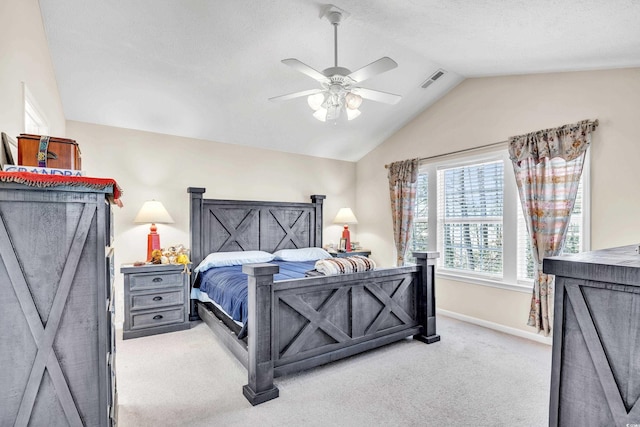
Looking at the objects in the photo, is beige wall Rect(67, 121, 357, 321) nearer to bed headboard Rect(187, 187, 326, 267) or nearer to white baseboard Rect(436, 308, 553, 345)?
bed headboard Rect(187, 187, 326, 267)

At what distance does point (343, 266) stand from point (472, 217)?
2278mm

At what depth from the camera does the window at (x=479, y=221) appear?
374 cm

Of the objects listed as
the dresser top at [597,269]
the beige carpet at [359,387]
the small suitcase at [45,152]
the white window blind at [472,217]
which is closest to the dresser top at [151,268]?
the beige carpet at [359,387]

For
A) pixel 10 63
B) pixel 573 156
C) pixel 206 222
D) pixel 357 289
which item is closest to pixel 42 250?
pixel 10 63

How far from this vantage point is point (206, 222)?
14.8 feet

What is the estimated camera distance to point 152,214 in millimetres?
3941

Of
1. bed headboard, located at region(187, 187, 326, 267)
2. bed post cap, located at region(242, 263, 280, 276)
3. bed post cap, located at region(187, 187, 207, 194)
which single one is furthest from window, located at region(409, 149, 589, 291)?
bed post cap, located at region(187, 187, 207, 194)

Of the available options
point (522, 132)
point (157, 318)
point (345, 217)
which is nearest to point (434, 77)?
point (522, 132)

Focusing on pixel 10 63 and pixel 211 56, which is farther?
pixel 211 56

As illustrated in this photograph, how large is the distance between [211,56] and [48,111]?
153 centimetres

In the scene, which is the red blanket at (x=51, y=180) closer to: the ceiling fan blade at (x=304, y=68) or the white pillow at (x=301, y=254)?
the ceiling fan blade at (x=304, y=68)

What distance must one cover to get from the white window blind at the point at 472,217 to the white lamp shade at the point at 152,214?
3769mm

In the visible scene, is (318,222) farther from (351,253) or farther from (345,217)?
(351,253)

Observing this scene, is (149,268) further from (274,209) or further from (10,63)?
(10,63)
